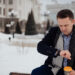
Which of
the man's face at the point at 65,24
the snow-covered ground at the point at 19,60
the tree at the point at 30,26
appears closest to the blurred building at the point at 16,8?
the tree at the point at 30,26

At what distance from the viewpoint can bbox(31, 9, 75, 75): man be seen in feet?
5.55

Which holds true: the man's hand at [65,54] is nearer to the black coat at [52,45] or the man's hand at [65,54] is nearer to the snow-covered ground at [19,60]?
the black coat at [52,45]

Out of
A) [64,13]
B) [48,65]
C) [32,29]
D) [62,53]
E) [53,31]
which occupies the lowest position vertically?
[32,29]

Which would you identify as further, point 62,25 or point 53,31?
point 53,31

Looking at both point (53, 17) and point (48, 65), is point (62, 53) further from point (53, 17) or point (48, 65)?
point (53, 17)

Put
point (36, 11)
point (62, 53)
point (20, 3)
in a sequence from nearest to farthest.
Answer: point (62, 53)
point (20, 3)
point (36, 11)

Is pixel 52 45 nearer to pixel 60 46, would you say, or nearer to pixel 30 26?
pixel 60 46

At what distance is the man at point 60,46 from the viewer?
169 cm

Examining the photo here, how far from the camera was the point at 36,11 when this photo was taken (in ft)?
98.7

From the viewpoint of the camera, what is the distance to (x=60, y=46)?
1807mm

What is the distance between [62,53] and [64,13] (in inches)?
12.6

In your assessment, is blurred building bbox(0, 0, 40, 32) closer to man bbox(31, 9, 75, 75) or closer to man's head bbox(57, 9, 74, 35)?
man bbox(31, 9, 75, 75)

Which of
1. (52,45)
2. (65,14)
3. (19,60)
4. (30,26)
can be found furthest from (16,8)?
(65,14)

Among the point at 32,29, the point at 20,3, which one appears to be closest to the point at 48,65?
the point at 32,29
